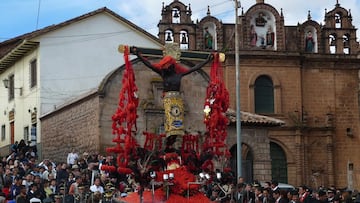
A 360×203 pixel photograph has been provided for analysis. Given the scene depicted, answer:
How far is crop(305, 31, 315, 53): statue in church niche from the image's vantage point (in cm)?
4500

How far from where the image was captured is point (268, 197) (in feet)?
56.3

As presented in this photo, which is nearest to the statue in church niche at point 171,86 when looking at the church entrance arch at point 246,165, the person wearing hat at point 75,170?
the person wearing hat at point 75,170

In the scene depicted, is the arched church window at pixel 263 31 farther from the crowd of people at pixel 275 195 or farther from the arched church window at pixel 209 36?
the crowd of people at pixel 275 195

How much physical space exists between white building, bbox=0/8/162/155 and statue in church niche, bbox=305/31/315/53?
1391 centimetres

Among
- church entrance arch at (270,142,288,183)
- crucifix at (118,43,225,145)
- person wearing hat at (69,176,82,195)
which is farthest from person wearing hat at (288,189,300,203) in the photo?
church entrance arch at (270,142,288,183)

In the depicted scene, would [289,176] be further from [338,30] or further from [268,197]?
[268,197]

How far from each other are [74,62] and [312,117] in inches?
685

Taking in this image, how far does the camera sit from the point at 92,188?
664 inches

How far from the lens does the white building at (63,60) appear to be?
31438mm

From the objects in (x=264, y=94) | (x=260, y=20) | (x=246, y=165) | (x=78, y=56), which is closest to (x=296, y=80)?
(x=264, y=94)

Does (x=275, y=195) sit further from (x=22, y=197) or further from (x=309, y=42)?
(x=309, y=42)

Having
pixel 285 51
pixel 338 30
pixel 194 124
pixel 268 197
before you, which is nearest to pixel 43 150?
pixel 194 124

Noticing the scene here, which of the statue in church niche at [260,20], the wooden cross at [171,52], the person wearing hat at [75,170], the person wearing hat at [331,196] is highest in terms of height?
the statue in church niche at [260,20]

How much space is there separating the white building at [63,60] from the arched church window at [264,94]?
10.8 metres
